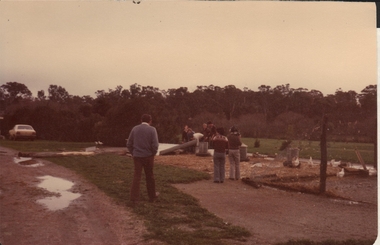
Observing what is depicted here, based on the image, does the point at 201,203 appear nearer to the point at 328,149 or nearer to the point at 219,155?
the point at 219,155

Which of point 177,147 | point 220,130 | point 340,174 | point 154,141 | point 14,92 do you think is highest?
point 14,92

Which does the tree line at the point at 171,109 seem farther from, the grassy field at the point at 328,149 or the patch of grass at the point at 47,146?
the grassy field at the point at 328,149

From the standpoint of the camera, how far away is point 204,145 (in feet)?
19.5

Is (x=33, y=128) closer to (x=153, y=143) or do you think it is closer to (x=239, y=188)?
(x=153, y=143)

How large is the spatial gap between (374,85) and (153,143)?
337 cm

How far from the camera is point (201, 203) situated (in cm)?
535

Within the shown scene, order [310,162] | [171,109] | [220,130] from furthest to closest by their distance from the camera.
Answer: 1. [310,162]
2. [220,130]
3. [171,109]

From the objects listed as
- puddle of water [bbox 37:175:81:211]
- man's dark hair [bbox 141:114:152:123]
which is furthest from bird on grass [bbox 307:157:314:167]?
puddle of water [bbox 37:175:81:211]

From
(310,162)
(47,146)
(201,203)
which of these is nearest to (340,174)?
(310,162)

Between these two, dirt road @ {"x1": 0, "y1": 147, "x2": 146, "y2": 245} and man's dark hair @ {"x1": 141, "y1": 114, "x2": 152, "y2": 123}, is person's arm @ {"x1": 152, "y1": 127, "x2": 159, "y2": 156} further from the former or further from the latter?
dirt road @ {"x1": 0, "y1": 147, "x2": 146, "y2": 245}

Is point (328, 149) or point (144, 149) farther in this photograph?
point (328, 149)

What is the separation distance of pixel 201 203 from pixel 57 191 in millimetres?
1892

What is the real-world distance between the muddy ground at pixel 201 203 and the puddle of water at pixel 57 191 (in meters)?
0.06

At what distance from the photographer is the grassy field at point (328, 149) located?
6.20 meters
